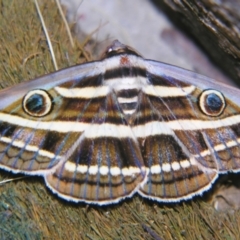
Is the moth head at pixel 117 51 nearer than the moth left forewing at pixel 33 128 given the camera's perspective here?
No

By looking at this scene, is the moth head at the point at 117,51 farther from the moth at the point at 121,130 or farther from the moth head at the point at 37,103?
the moth head at the point at 37,103

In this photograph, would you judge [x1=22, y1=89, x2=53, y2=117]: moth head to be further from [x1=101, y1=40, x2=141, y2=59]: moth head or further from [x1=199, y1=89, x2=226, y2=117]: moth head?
[x1=199, y1=89, x2=226, y2=117]: moth head

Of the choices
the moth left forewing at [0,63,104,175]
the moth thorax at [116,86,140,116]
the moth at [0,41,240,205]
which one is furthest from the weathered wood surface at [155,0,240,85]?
the moth left forewing at [0,63,104,175]

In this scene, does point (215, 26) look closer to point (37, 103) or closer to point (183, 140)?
point (183, 140)

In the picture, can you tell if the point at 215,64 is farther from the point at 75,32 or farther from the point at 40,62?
the point at 40,62

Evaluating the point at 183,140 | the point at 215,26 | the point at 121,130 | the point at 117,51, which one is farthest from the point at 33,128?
the point at 215,26

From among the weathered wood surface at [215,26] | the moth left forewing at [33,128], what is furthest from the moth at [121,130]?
the weathered wood surface at [215,26]
